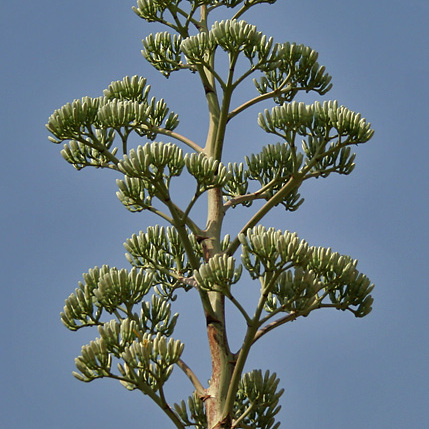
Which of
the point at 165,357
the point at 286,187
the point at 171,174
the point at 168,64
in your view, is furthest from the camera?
the point at 168,64

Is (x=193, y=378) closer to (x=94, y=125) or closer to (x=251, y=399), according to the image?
(x=251, y=399)

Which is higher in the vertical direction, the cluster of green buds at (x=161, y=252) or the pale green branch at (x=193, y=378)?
the cluster of green buds at (x=161, y=252)

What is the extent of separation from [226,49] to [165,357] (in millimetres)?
3149

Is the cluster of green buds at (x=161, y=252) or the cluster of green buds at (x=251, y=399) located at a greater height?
the cluster of green buds at (x=161, y=252)

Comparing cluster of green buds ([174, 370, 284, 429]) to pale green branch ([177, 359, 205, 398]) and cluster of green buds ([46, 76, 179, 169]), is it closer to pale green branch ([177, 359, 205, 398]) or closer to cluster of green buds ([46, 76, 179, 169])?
pale green branch ([177, 359, 205, 398])

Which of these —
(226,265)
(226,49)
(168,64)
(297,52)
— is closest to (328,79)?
(297,52)

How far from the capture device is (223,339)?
8.57 m

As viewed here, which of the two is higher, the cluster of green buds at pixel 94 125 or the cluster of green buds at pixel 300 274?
the cluster of green buds at pixel 94 125

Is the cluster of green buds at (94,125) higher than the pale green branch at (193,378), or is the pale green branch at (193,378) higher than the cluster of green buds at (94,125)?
the cluster of green buds at (94,125)

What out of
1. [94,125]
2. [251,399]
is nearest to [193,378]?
[251,399]

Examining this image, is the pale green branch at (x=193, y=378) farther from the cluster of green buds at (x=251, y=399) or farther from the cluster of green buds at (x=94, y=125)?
the cluster of green buds at (x=94, y=125)

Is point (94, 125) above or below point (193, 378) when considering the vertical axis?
above

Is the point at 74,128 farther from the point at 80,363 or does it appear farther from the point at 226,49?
the point at 80,363

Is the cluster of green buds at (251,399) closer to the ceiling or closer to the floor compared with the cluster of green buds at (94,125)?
closer to the floor
